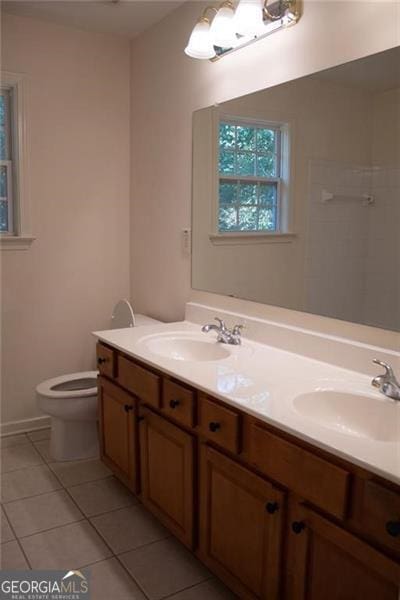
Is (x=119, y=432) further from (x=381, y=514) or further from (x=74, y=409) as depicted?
(x=381, y=514)

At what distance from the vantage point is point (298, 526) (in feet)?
4.49

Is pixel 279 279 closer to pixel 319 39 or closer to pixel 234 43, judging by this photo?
pixel 319 39

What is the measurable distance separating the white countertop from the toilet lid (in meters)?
0.58

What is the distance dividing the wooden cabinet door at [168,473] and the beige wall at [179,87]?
3.09 ft

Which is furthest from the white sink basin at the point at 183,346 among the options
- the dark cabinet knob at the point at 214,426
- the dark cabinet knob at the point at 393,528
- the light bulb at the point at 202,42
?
the light bulb at the point at 202,42

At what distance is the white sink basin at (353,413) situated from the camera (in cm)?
149

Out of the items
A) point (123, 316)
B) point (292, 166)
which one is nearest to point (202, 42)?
point (292, 166)

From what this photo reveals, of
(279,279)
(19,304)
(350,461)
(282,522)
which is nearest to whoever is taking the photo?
(350,461)

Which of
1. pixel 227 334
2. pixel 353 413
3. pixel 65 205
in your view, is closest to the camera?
pixel 353 413

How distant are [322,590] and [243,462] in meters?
0.41

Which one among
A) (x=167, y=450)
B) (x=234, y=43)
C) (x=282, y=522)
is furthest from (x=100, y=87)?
(x=282, y=522)

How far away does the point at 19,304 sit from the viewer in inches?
122

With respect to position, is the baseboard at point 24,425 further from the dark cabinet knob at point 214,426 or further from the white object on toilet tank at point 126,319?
the dark cabinet knob at point 214,426

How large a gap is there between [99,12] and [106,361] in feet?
6.36
